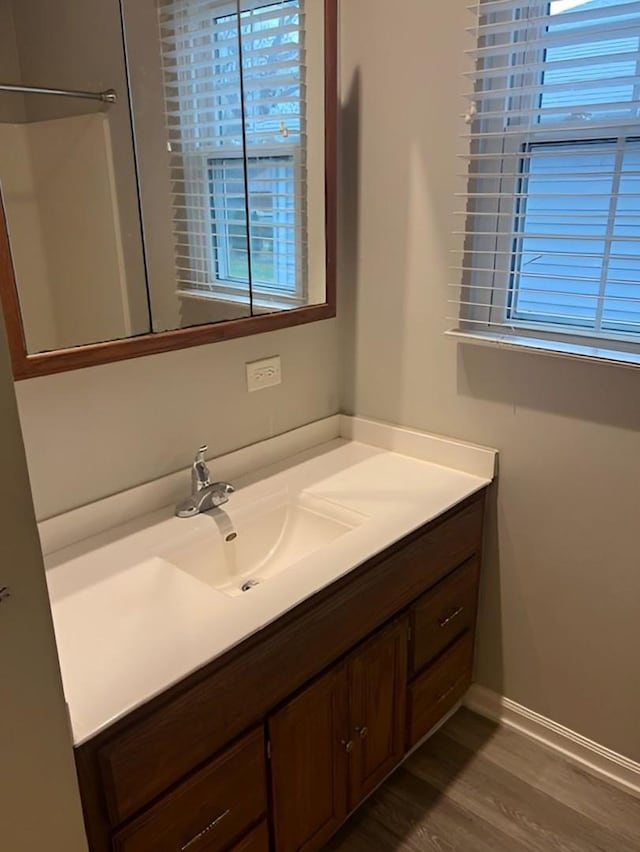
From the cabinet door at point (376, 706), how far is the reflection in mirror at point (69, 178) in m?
0.92

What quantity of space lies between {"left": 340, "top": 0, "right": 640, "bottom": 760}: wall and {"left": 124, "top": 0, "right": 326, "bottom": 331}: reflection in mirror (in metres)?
0.19

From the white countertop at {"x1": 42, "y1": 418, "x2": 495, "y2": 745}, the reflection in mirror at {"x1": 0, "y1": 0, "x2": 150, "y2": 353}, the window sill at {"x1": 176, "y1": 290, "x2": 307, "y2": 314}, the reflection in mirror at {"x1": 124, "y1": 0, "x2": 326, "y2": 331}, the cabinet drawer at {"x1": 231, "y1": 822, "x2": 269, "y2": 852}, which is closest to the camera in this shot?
the white countertop at {"x1": 42, "y1": 418, "x2": 495, "y2": 745}

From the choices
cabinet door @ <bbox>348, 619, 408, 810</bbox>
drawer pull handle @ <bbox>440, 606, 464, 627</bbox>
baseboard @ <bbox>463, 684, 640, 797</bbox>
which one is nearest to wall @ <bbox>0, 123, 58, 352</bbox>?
cabinet door @ <bbox>348, 619, 408, 810</bbox>

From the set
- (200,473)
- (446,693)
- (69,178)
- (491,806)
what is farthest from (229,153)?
(491,806)

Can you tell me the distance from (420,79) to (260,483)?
114 centimetres

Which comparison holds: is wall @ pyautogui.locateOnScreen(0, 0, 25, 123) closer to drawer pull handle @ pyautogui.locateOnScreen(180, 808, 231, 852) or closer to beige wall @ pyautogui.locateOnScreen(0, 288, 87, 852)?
beige wall @ pyautogui.locateOnScreen(0, 288, 87, 852)

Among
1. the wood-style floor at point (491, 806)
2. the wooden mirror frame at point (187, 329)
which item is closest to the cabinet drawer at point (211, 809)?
the wood-style floor at point (491, 806)

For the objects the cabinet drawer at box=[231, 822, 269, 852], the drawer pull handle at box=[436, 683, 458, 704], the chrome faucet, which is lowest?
the drawer pull handle at box=[436, 683, 458, 704]

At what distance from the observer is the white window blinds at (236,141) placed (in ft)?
4.99

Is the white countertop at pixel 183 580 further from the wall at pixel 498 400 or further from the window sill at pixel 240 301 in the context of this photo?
the window sill at pixel 240 301

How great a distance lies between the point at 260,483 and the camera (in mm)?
1834

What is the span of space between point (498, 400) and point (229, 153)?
0.95 meters

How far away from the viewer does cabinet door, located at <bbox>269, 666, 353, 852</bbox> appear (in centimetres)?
138

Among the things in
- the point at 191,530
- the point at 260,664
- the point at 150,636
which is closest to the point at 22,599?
the point at 150,636
